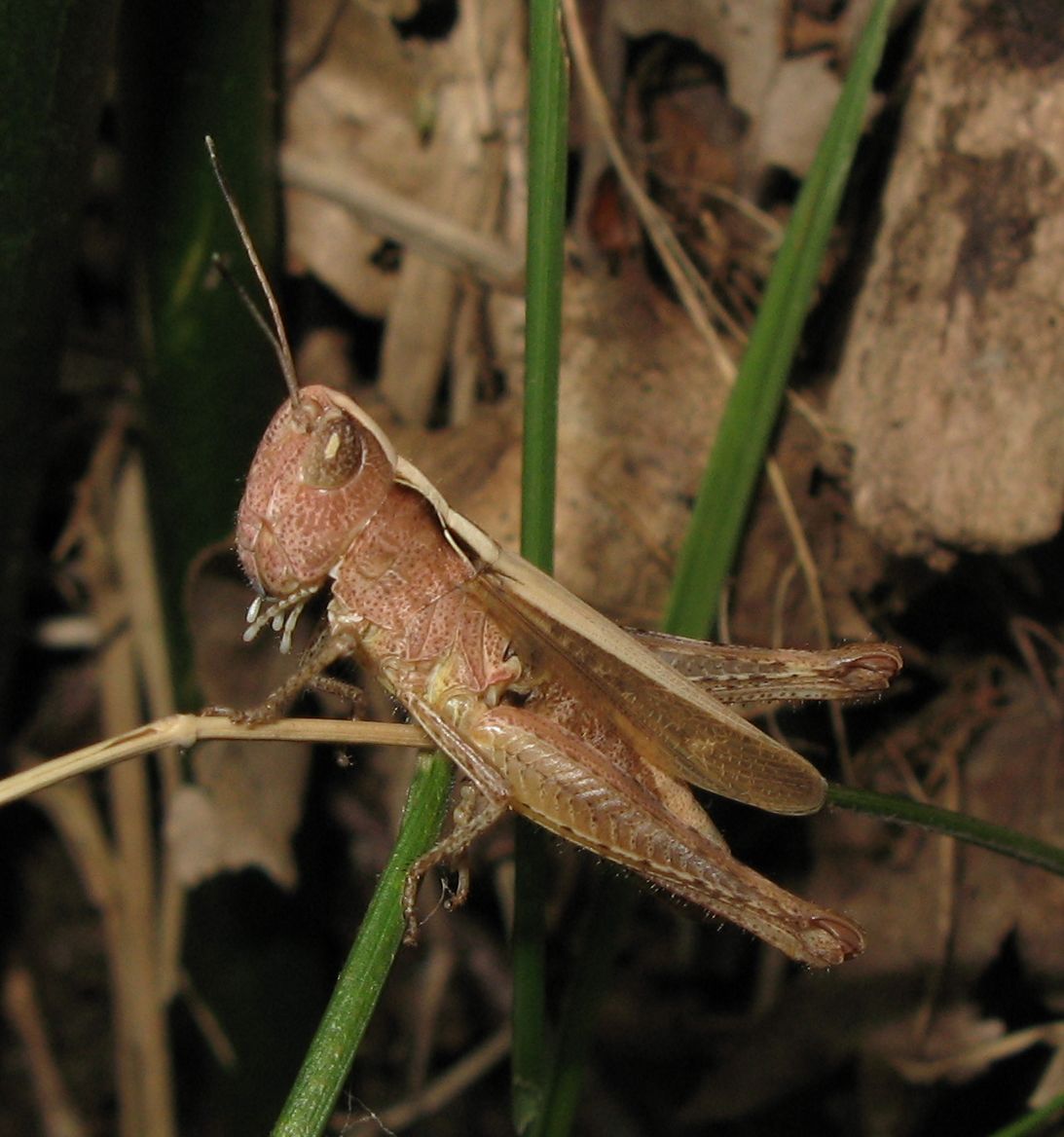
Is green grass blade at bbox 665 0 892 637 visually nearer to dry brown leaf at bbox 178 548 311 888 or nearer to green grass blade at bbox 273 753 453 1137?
green grass blade at bbox 273 753 453 1137

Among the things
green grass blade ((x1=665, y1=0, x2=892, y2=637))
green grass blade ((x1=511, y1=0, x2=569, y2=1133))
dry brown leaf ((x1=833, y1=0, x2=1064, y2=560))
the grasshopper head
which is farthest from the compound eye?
dry brown leaf ((x1=833, y1=0, x2=1064, y2=560))

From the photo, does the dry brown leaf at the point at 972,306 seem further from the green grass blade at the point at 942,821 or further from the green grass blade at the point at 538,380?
the green grass blade at the point at 538,380

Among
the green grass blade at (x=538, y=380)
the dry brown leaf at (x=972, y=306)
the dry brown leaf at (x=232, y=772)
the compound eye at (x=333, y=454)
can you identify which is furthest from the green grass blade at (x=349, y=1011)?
the dry brown leaf at (x=972, y=306)

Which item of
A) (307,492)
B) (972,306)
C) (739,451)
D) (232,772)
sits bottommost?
(232,772)

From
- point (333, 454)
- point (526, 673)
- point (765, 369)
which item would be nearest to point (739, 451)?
point (765, 369)

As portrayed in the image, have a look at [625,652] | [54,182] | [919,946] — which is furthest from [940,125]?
[919,946]

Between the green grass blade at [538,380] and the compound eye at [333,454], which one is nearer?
the green grass blade at [538,380]

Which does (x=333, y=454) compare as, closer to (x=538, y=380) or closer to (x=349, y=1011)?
(x=538, y=380)
